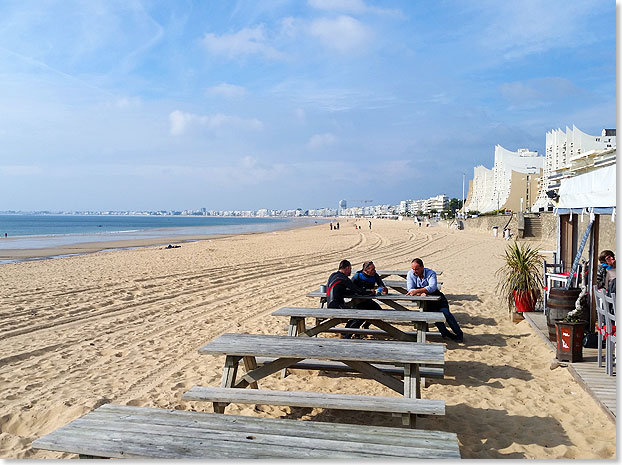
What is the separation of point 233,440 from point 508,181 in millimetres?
79921

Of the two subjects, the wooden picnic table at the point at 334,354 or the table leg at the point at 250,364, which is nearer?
the wooden picnic table at the point at 334,354

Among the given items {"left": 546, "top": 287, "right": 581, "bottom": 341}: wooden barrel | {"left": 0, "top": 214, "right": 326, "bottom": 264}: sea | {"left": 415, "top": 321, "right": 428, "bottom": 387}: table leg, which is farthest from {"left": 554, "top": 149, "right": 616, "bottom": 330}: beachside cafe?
{"left": 0, "top": 214, "right": 326, "bottom": 264}: sea

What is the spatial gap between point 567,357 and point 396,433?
3110 mm

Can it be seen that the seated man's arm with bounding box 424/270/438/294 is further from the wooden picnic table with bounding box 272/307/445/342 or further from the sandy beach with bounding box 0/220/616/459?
the wooden picnic table with bounding box 272/307/445/342

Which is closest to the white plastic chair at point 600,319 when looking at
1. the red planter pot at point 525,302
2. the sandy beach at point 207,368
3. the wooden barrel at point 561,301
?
the sandy beach at point 207,368

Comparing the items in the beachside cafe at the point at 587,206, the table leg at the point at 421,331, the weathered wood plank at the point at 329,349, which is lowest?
the table leg at the point at 421,331

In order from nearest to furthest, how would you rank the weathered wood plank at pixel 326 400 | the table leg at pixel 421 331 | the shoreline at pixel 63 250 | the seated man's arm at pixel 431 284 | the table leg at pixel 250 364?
the weathered wood plank at pixel 326 400 → the table leg at pixel 250 364 → the table leg at pixel 421 331 → the seated man's arm at pixel 431 284 → the shoreline at pixel 63 250

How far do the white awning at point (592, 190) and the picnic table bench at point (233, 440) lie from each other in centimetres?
317

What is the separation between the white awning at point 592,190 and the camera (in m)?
4.40

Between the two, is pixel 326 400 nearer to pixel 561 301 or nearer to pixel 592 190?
pixel 561 301

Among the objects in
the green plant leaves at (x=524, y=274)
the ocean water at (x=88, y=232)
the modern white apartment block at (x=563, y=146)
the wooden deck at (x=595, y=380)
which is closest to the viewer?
the wooden deck at (x=595, y=380)

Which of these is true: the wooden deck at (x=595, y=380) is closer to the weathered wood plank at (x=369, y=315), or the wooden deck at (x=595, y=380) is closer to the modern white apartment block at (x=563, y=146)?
the weathered wood plank at (x=369, y=315)

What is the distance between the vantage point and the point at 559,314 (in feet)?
17.1

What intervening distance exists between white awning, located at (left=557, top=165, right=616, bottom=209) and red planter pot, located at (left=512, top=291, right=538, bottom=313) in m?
1.51
